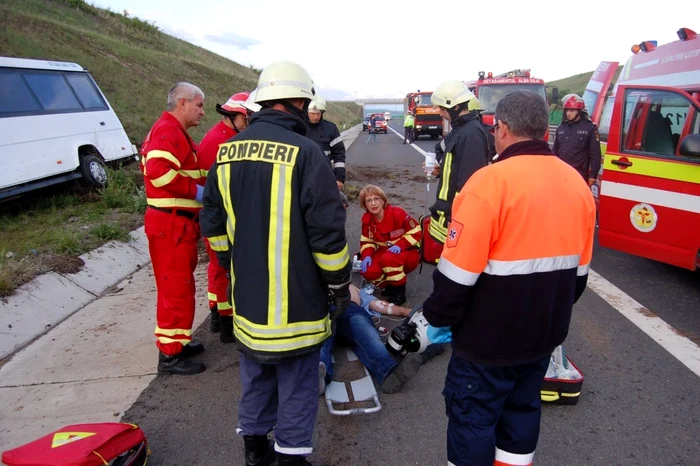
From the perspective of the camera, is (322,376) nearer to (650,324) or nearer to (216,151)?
(216,151)

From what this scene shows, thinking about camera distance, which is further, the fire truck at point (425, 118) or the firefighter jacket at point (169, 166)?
the fire truck at point (425, 118)

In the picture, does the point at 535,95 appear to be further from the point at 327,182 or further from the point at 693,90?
the point at 693,90

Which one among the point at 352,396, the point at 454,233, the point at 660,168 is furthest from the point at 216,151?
the point at 660,168

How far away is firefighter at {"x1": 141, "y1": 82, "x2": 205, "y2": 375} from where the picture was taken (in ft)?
Answer: 10.4

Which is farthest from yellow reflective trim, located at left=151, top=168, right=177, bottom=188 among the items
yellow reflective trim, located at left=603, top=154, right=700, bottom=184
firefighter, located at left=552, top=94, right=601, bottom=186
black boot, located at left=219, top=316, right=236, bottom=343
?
firefighter, located at left=552, top=94, right=601, bottom=186

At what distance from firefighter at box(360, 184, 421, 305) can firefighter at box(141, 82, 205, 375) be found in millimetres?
1711

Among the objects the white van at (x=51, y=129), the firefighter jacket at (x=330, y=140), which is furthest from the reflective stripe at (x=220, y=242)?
the white van at (x=51, y=129)

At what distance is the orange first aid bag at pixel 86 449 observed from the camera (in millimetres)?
2082

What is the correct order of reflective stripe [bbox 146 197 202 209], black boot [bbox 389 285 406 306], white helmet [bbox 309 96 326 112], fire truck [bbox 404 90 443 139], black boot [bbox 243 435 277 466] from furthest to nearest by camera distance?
fire truck [bbox 404 90 443 139]
white helmet [bbox 309 96 326 112]
black boot [bbox 389 285 406 306]
reflective stripe [bbox 146 197 202 209]
black boot [bbox 243 435 277 466]

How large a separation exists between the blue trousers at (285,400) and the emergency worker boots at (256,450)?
0.11 feet

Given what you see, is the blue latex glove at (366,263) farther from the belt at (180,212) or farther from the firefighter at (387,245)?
the belt at (180,212)

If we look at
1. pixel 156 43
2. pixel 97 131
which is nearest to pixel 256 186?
pixel 97 131

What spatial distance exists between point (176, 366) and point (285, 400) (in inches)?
57.3

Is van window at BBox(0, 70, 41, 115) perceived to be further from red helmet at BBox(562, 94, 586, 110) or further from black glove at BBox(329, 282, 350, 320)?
red helmet at BBox(562, 94, 586, 110)
